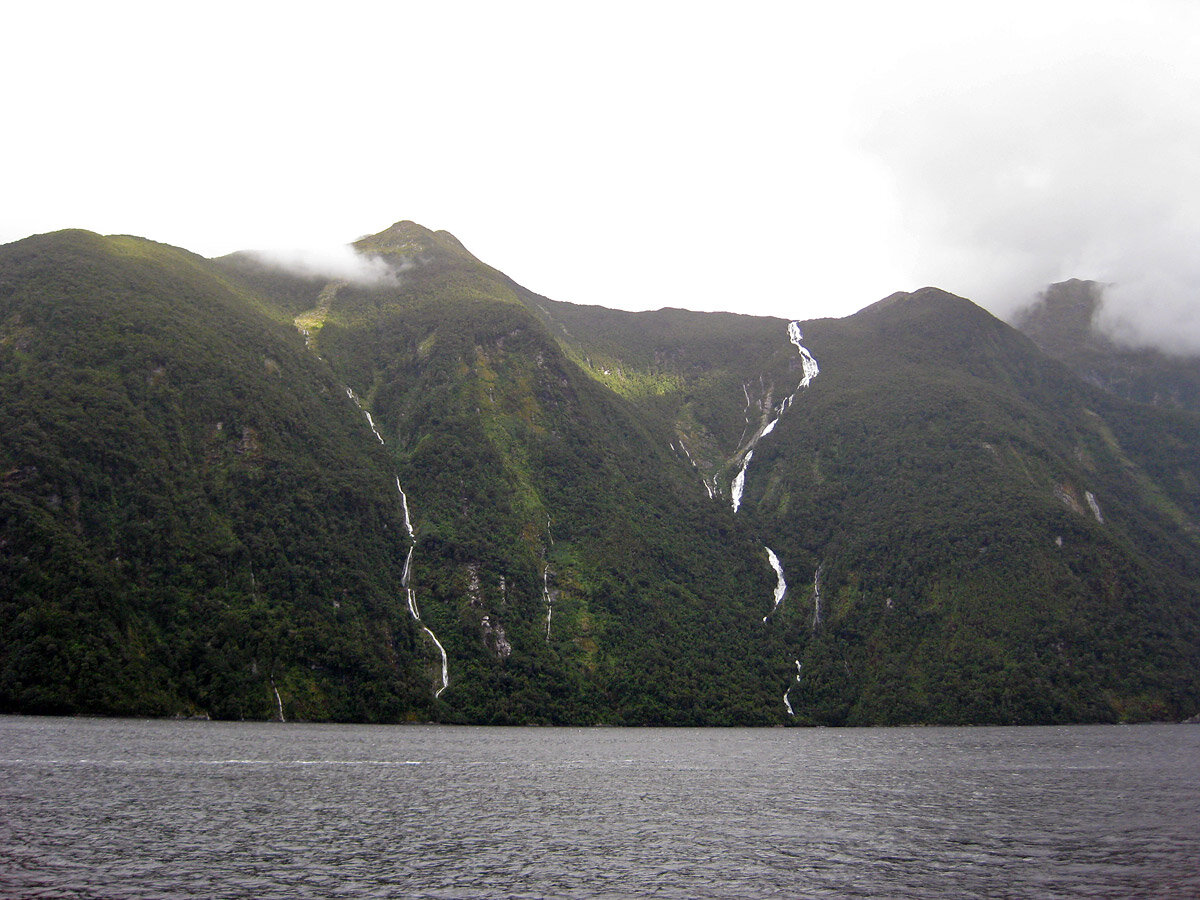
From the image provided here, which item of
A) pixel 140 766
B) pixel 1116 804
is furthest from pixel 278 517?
pixel 1116 804

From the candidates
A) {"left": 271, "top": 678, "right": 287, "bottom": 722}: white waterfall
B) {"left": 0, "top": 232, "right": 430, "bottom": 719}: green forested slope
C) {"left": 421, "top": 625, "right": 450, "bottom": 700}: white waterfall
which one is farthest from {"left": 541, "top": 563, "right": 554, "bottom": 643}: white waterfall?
{"left": 271, "top": 678, "right": 287, "bottom": 722}: white waterfall

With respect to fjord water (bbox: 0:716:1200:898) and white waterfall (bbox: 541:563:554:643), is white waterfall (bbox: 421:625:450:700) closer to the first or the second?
white waterfall (bbox: 541:563:554:643)

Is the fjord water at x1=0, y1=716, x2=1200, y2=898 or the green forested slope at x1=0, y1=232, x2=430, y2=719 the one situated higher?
the green forested slope at x1=0, y1=232, x2=430, y2=719

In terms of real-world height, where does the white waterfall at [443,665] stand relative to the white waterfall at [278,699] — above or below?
above

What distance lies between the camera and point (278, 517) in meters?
176

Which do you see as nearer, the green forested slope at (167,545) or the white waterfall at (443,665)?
the green forested slope at (167,545)

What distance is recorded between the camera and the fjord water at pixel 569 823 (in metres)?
31.8

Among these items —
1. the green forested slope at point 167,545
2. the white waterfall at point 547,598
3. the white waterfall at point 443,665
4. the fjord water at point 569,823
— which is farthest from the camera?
the white waterfall at point 547,598

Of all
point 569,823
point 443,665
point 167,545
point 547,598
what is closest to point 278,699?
point 167,545

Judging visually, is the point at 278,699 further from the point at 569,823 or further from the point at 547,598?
the point at 569,823

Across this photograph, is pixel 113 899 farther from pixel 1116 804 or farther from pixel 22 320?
pixel 22 320

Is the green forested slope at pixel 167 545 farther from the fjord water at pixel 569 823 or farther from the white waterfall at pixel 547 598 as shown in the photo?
the fjord water at pixel 569 823

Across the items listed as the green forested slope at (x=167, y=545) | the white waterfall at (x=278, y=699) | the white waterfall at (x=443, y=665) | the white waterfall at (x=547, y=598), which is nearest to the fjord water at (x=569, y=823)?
the green forested slope at (x=167, y=545)

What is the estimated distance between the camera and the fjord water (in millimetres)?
31750
